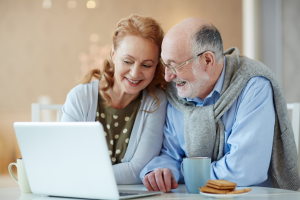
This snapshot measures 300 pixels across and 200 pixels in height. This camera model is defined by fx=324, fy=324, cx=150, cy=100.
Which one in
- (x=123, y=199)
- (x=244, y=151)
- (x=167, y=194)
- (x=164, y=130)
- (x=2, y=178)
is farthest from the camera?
(x=2, y=178)

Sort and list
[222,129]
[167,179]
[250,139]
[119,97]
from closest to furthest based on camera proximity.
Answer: [167,179] < [250,139] < [222,129] < [119,97]

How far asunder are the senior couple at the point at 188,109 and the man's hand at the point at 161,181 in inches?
1.4

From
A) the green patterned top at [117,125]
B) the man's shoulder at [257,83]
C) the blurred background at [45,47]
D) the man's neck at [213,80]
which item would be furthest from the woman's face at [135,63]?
the blurred background at [45,47]

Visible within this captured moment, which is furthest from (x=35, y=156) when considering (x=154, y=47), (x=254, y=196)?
(x=154, y=47)

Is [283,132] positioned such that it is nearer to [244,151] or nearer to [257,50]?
[244,151]

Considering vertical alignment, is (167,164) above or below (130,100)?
below

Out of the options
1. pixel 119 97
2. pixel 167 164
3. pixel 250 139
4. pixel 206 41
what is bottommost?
pixel 167 164

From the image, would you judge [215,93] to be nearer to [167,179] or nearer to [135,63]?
[135,63]

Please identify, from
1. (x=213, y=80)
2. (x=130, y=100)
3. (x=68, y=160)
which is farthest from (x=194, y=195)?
(x=130, y=100)

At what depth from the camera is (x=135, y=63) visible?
127 cm

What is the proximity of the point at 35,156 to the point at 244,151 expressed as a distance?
67cm

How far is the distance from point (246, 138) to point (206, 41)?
0.39 m

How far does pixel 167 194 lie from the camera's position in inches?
34.4

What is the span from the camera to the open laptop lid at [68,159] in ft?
2.38
